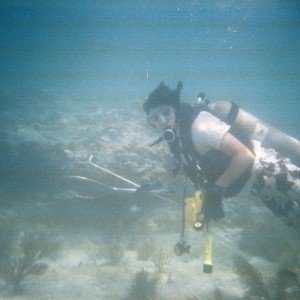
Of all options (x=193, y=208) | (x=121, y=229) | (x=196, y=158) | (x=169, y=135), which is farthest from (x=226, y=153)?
(x=121, y=229)

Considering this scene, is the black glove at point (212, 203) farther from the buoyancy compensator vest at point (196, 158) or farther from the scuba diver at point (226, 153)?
the buoyancy compensator vest at point (196, 158)

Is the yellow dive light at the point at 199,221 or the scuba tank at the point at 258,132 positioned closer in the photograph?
Result: the yellow dive light at the point at 199,221

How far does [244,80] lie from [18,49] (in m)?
59.5

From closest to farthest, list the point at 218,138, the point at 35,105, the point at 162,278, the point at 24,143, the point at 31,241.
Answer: the point at 218,138 → the point at 162,278 → the point at 31,241 → the point at 24,143 → the point at 35,105

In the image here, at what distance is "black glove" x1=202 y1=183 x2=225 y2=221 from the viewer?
3.31 m

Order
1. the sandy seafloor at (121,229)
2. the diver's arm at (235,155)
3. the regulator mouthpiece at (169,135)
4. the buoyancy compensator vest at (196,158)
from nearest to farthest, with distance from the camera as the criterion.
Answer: the diver's arm at (235,155)
the buoyancy compensator vest at (196,158)
the regulator mouthpiece at (169,135)
the sandy seafloor at (121,229)

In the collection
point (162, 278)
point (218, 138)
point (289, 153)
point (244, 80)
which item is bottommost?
point (244, 80)

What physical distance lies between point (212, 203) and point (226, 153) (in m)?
0.68

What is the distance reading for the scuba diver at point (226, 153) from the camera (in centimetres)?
322

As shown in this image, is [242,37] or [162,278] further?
[242,37]

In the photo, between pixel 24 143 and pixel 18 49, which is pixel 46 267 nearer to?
pixel 24 143

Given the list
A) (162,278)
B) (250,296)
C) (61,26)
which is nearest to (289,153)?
(250,296)

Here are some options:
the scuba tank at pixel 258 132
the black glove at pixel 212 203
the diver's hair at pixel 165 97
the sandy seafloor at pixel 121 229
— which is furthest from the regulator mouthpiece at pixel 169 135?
the sandy seafloor at pixel 121 229

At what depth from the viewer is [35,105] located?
16.5 m
